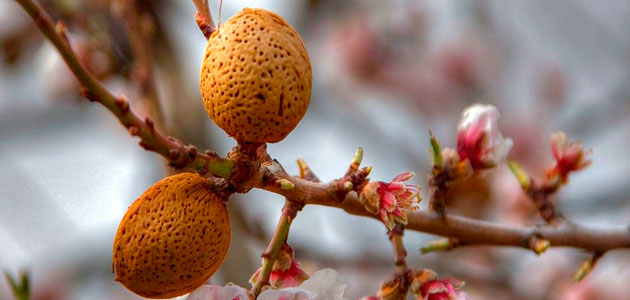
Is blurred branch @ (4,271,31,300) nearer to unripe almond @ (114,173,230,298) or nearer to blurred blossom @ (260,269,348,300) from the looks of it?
unripe almond @ (114,173,230,298)

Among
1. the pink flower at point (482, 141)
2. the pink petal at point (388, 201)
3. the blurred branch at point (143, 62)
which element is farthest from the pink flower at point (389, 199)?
the blurred branch at point (143, 62)

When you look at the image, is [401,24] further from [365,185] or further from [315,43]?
[365,185]

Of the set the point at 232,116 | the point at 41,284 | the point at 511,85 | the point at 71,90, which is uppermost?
the point at 511,85

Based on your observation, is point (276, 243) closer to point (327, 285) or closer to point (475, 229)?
point (327, 285)

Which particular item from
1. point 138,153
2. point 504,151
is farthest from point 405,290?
point 138,153

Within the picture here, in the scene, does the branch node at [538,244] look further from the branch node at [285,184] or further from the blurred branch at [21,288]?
the blurred branch at [21,288]
